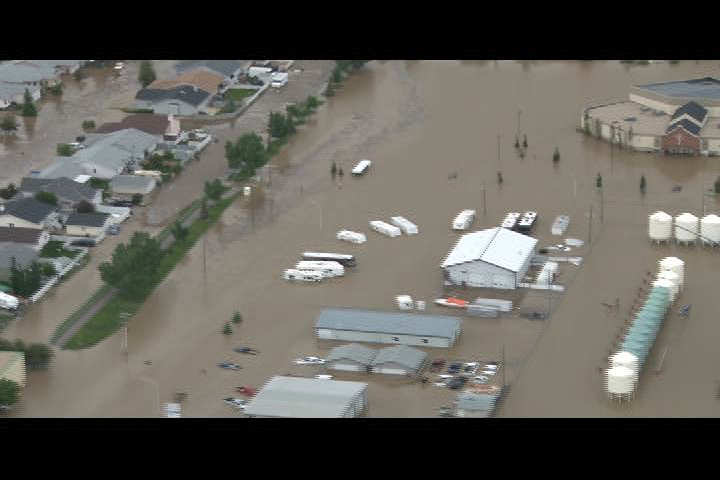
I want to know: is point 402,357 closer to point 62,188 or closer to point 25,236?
point 25,236

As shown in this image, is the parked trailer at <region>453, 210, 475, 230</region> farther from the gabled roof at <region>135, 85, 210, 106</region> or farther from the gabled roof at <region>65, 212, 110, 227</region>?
the gabled roof at <region>135, 85, 210, 106</region>

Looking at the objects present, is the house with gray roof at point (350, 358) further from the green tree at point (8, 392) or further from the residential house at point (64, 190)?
the residential house at point (64, 190)

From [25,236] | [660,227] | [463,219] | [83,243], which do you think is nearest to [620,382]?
[660,227]

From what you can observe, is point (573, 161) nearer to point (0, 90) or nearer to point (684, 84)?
point (684, 84)

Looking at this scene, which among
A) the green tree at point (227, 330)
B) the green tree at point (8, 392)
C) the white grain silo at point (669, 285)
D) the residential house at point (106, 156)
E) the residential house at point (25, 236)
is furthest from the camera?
the residential house at point (106, 156)

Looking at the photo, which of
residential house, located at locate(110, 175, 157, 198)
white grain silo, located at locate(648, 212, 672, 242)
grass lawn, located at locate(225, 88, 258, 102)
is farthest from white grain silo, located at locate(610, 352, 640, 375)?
grass lawn, located at locate(225, 88, 258, 102)

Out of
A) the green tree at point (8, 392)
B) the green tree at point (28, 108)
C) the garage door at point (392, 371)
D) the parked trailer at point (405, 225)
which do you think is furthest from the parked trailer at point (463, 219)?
the green tree at point (28, 108)
